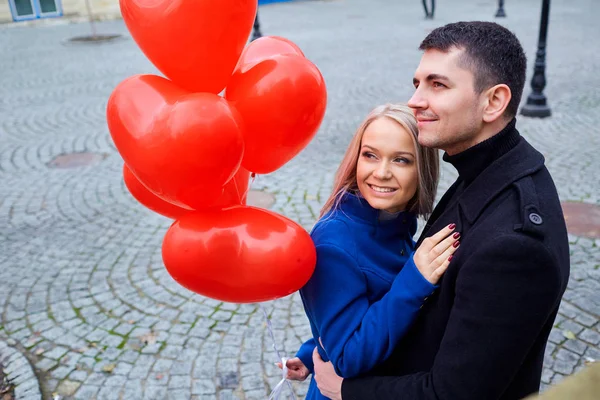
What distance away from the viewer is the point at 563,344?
3705mm

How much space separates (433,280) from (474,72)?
0.63m

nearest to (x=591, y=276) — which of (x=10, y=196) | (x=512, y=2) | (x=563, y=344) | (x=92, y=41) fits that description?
(x=563, y=344)

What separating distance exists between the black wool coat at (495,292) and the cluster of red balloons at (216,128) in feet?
1.51

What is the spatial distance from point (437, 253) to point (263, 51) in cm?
87

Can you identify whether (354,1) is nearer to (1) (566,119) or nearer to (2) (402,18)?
(2) (402,18)

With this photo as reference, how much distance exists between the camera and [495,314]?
1.32 meters

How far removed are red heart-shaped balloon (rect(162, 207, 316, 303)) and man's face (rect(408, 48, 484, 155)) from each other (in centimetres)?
54

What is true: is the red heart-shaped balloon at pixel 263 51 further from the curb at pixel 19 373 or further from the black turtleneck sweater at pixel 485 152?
the curb at pixel 19 373

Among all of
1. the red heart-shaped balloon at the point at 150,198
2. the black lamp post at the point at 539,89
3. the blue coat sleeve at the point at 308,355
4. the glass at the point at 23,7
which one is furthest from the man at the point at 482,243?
the glass at the point at 23,7

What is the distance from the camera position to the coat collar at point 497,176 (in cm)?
150

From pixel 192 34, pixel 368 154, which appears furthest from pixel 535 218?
pixel 192 34

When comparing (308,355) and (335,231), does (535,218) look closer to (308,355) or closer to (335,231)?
(335,231)

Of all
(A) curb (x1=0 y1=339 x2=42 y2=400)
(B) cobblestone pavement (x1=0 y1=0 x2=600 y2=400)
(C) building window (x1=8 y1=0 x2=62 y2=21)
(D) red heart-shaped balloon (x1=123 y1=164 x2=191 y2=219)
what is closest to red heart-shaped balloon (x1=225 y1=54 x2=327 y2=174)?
(D) red heart-shaped balloon (x1=123 y1=164 x2=191 y2=219)

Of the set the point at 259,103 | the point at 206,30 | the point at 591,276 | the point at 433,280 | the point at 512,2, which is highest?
the point at 206,30
